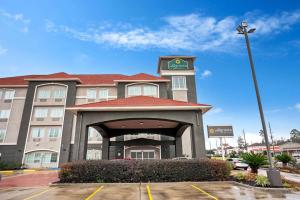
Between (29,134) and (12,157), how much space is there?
13.8 ft

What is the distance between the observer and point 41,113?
32875mm

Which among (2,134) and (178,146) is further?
(2,134)

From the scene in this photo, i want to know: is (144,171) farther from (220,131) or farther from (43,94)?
Result: (43,94)

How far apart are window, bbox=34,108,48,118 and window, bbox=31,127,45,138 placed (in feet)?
7.11

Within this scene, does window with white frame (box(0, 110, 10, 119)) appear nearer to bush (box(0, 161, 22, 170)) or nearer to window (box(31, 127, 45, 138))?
window (box(31, 127, 45, 138))

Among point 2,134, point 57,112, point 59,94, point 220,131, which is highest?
point 59,94

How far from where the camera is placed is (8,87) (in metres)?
34.6

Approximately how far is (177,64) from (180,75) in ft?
7.65

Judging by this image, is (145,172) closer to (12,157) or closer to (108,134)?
(108,134)

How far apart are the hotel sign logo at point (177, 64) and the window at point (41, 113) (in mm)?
23868

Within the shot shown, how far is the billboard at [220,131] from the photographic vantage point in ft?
85.4

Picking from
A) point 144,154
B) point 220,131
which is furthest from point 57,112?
point 220,131

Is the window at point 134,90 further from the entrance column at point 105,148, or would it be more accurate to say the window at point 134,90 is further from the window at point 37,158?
the window at point 37,158

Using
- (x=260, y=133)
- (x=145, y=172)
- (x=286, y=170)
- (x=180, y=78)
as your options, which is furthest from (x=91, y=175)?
(x=260, y=133)
